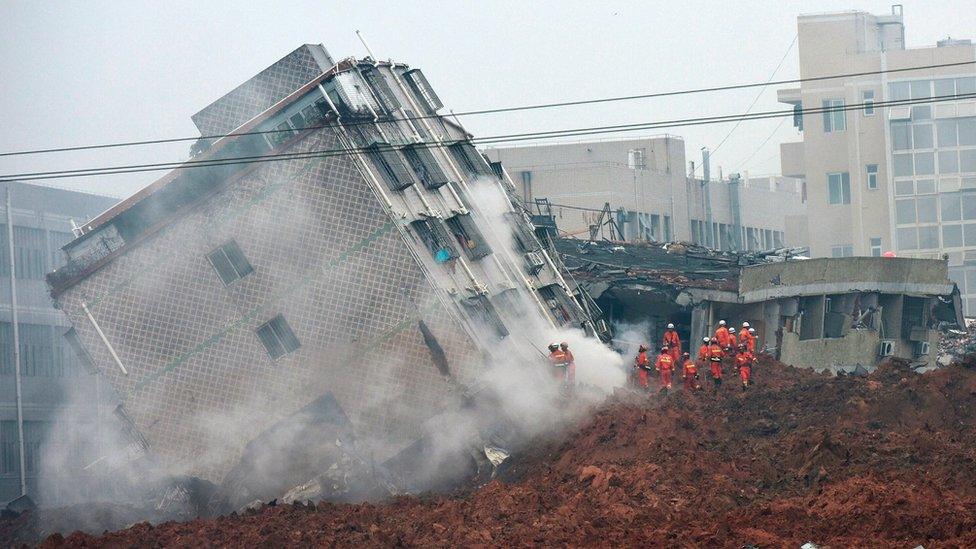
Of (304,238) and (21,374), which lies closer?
(304,238)

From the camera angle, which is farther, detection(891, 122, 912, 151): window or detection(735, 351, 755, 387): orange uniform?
detection(891, 122, 912, 151): window

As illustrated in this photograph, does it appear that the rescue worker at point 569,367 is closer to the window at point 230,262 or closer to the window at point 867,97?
the window at point 230,262

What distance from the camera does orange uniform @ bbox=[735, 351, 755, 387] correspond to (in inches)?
1216

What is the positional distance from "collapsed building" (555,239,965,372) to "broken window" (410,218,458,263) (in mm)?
11793

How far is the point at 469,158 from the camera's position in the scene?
3906 centimetres

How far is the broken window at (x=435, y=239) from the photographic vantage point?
29.3m

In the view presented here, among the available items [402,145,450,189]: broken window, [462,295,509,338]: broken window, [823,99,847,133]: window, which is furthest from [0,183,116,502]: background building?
[823,99,847,133]: window

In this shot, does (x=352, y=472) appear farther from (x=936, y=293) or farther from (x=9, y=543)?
(x=936, y=293)

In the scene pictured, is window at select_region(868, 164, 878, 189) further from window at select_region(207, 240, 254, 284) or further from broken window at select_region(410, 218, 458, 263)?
window at select_region(207, 240, 254, 284)

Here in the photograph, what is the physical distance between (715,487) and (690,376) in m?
9.97

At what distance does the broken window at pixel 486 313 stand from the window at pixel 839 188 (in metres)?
44.0

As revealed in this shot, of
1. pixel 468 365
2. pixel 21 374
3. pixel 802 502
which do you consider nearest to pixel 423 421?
pixel 468 365

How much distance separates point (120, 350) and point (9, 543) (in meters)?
4.66

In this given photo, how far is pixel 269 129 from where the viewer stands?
29.6 meters
